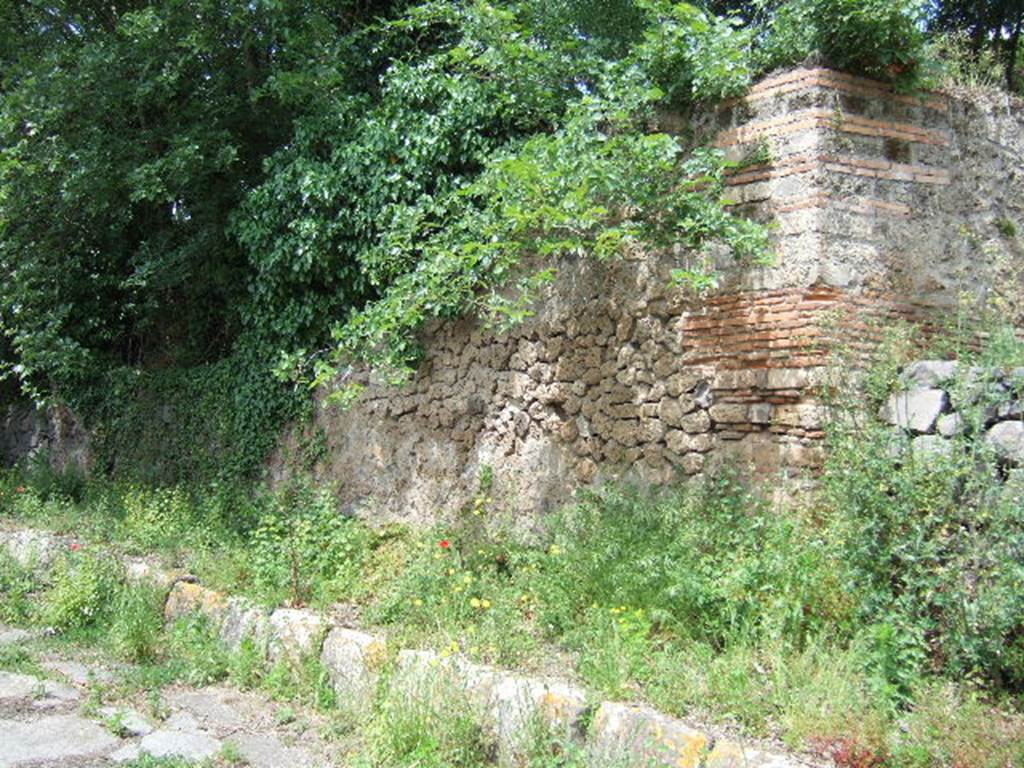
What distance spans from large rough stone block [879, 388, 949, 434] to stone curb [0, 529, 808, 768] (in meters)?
1.96

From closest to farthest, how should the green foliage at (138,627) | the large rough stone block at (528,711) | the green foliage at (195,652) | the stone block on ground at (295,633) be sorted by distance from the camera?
1. the large rough stone block at (528,711)
2. the stone block on ground at (295,633)
3. the green foliage at (195,652)
4. the green foliage at (138,627)

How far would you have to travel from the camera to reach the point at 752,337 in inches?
228

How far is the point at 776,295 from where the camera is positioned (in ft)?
18.8

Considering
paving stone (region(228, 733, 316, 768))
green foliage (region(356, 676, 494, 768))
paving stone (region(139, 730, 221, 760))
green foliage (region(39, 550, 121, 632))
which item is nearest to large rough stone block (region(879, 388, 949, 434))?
green foliage (region(356, 676, 494, 768))

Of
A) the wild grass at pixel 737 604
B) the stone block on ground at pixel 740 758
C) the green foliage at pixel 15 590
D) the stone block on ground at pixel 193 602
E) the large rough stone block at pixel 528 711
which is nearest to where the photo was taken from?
the stone block on ground at pixel 740 758

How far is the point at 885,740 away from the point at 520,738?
5.29 ft

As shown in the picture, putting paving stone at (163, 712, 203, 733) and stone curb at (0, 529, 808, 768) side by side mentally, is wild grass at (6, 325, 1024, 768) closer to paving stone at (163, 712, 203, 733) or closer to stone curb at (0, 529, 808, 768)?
stone curb at (0, 529, 808, 768)

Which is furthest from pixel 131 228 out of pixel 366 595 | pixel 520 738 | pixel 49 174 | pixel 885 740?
pixel 885 740

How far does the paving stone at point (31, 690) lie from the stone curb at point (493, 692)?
107cm

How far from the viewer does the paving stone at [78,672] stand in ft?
19.7

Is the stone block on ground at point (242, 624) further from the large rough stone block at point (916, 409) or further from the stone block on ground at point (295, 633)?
the large rough stone block at point (916, 409)

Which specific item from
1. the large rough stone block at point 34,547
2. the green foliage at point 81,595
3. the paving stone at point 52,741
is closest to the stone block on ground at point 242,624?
the paving stone at point 52,741

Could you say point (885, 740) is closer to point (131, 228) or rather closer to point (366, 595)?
point (366, 595)

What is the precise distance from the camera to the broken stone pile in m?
4.36
